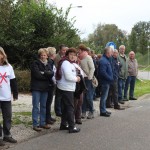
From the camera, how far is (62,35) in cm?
1816

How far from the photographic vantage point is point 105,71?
10812 millimetres

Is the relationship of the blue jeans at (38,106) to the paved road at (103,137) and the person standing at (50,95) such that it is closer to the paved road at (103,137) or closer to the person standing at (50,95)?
the person standing at (50,95)

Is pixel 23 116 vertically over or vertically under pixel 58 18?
under

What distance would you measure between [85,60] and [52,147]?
11.9 ft

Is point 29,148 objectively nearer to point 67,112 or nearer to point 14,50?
point 67,112

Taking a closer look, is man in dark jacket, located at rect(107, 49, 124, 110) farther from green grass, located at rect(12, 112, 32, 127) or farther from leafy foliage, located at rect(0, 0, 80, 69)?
leafy foliage, located at rect(0, 0, 80, 69)

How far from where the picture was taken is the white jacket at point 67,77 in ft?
28.2

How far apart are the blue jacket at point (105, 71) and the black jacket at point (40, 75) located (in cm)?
243

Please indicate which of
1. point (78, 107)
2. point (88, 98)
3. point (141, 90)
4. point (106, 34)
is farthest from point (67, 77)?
point (106, 34)

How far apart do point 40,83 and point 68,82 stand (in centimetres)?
61

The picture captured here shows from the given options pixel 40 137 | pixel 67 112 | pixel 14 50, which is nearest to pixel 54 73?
pixel 67 112

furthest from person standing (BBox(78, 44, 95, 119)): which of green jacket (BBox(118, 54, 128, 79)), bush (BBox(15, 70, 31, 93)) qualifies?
bush (BBox(15, 70, 31, 93))

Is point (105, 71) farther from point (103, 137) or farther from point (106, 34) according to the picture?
point (106, 34)

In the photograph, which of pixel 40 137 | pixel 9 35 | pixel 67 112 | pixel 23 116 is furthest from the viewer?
pixel 9 35
